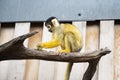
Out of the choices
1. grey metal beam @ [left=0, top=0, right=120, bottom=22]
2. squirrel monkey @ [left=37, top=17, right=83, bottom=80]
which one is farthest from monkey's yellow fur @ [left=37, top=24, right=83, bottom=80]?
grey metal beam @ [left=0, top=0, right=120, bottom=22]

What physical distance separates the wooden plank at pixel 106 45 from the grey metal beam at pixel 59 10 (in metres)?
0.07

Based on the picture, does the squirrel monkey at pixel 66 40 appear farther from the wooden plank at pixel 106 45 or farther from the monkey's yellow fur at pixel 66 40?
the wooden plank at pixel 106 45

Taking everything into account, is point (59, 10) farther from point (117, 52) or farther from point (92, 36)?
point (117, 52)

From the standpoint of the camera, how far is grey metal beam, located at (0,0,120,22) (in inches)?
112

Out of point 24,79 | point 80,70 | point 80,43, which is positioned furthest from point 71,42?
point 24,79

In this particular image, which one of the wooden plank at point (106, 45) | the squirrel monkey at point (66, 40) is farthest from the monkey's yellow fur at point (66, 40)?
the wooden plank at point (106, 45)

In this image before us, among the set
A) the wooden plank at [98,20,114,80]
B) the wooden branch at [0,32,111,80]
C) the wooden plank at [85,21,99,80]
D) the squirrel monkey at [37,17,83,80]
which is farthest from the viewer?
the wooden plank at [85,21,99,80]

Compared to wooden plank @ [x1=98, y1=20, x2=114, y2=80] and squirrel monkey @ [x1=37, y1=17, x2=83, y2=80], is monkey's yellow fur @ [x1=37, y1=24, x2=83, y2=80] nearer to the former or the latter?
squirrel monkey @ [x1=37, y1=17, x2=83, y2=80]

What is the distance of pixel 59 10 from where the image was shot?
294 cm

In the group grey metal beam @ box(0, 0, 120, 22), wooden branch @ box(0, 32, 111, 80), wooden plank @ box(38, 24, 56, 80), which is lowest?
wooden plank @ box(38, 24, 56, 80)

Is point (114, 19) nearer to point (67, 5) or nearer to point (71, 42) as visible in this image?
point (67, 5)

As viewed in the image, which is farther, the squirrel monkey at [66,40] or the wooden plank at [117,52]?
the wooden plank at [117,52]

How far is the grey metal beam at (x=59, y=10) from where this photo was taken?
2.84 meters

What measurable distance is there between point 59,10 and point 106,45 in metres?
0.50
